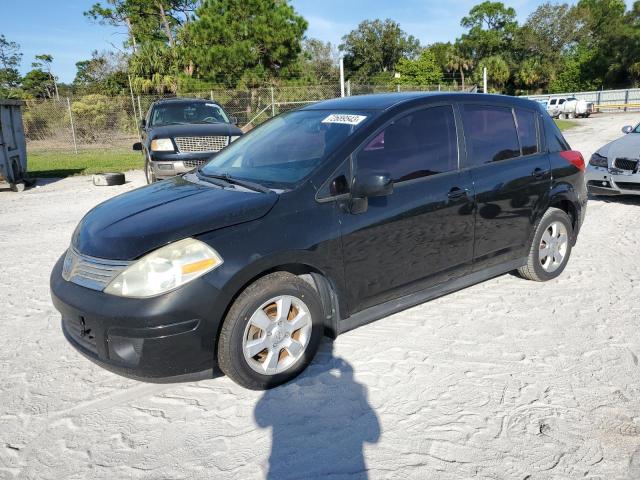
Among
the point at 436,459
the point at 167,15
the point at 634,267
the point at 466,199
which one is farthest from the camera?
the point at 167,15

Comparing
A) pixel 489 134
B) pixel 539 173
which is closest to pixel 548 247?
pixel 539 173

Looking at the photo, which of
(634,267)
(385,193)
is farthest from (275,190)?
(634,267)

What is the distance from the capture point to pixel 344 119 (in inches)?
145

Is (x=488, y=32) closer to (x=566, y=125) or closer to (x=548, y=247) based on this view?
(x=566, y=125)

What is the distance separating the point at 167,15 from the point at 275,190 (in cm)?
3842

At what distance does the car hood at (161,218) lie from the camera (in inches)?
112

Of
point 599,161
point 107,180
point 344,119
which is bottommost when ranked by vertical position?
point 107,180

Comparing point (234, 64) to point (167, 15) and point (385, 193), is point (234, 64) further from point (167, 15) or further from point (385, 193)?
point (385, 193)

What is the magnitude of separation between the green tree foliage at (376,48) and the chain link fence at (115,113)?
44.9 m

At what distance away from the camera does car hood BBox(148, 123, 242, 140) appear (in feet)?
30.5

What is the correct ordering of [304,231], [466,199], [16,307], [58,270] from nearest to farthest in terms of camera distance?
[304,231] → [58,270] → [466,199] → [16,307]

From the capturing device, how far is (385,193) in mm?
3256

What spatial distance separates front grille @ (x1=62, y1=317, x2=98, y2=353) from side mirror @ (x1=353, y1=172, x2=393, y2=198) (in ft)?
5.75

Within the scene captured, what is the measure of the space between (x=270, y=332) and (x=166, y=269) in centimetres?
71
